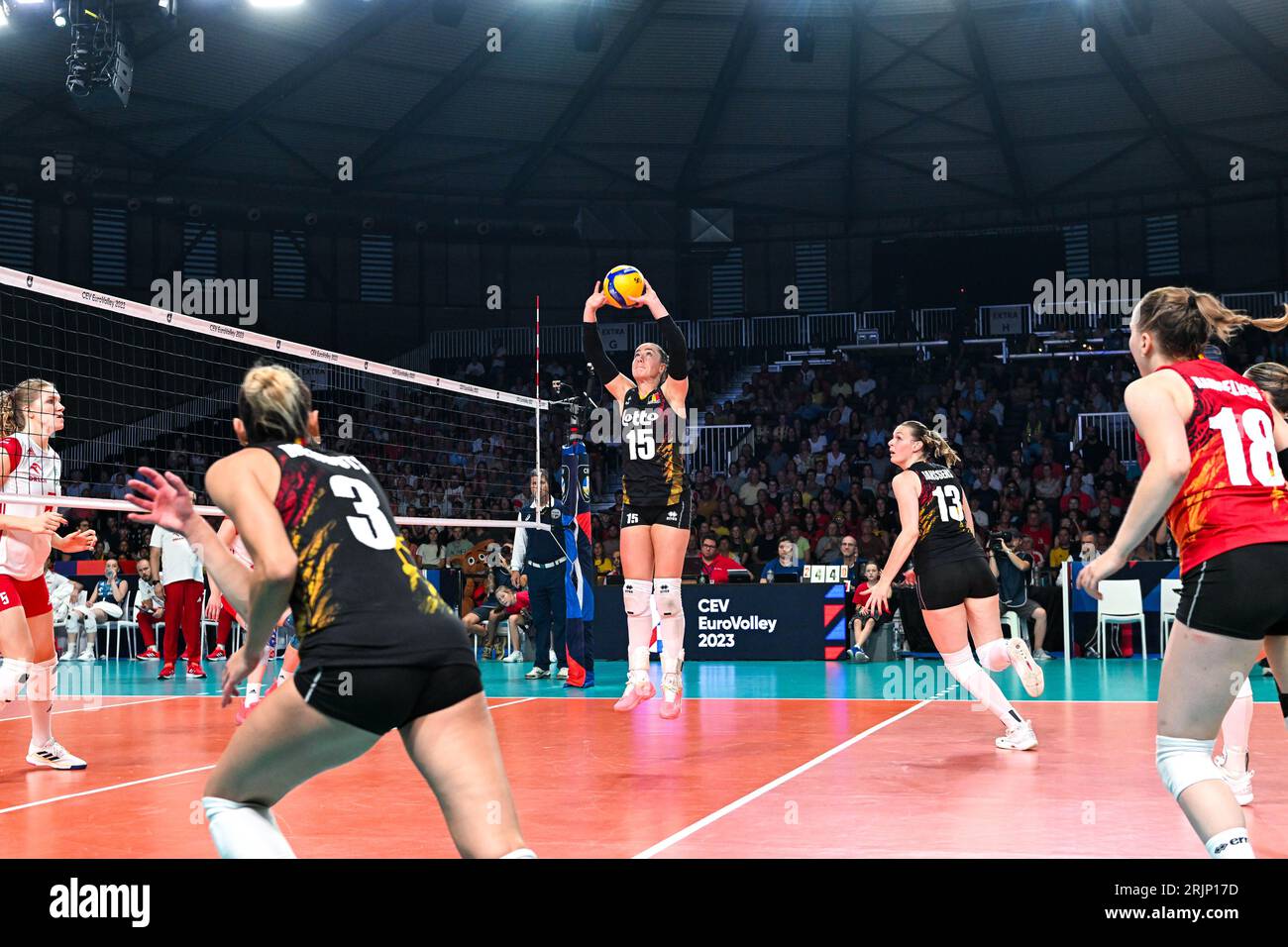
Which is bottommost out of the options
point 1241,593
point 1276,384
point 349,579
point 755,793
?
point 755,793

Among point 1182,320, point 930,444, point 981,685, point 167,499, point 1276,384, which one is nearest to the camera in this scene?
point 167,499

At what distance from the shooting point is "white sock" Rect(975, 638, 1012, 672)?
7469 mm

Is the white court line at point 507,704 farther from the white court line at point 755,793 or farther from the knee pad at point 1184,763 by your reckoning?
the knee pad at point 1184,763

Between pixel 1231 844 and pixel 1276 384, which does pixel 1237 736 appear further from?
pixel 1231 844

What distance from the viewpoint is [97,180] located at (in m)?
25.4

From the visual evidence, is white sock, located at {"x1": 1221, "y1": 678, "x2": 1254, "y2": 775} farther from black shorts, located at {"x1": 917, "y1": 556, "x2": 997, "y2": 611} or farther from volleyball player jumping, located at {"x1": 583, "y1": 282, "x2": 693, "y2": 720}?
volleyball player jumping, located at {"x1": 583, "y1": 282, "x2": 693, "y2": 720}

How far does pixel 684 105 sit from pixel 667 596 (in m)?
18.7

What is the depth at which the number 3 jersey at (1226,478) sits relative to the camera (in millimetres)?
3604

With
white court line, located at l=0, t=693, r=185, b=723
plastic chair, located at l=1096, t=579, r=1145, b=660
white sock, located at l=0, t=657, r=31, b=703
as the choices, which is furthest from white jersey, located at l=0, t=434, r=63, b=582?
plastic chair, located at l=1096, t=579, r=1145, b=660

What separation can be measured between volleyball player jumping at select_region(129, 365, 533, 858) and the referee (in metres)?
8.89

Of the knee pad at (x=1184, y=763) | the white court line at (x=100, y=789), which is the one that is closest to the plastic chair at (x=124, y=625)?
the white court line at (x=100, y=789)

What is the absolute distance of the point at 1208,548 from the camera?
11.9ft
